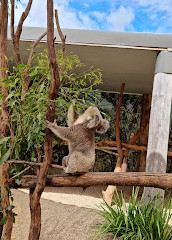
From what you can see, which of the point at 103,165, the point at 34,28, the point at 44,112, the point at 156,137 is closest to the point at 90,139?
the point at 44,112

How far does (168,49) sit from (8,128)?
1886mm

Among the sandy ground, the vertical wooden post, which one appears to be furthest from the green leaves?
the vertical wooden post

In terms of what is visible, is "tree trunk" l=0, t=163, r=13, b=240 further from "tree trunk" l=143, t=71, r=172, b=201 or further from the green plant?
"tree trunk" l=143, t=71, r=172, b=201

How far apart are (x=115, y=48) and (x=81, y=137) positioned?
1.48m

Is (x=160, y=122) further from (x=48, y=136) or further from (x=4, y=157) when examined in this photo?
(x=4, y=157)

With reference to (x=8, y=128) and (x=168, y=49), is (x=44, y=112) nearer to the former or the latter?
(x=8, y=128)

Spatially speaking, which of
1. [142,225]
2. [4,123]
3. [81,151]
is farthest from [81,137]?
[142,225]

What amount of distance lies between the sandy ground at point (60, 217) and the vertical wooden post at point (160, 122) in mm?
760

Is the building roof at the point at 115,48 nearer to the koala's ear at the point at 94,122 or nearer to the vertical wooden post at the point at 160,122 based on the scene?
the vertical wooden post at the point at 160,122

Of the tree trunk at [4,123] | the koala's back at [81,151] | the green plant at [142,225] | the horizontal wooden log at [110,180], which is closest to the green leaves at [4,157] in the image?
the tree trunk at [4,123]

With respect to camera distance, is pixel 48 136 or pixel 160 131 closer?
pixel 48 136

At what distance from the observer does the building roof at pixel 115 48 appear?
2.80 meters

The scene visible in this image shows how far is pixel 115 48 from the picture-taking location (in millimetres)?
3029

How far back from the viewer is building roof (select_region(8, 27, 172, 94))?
2.80 m
